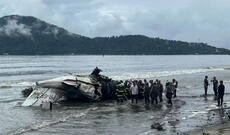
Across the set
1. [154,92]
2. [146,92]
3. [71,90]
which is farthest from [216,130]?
[71,90]

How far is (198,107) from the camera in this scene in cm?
2805

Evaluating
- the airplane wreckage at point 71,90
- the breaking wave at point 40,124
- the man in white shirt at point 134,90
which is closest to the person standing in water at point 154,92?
the man in white shirt at point 134,90

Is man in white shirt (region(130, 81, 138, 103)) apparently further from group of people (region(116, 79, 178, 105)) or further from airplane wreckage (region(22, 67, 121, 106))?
airplane wreckage (region(22, 67, 121, 106))

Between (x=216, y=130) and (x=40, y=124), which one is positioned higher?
(x=216, y=130)

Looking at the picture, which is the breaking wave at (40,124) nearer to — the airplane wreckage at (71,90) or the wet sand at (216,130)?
the airplane wreckage at (71,90)

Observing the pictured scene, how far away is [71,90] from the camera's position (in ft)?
107

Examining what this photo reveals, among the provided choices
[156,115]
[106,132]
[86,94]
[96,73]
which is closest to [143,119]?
[156,115]

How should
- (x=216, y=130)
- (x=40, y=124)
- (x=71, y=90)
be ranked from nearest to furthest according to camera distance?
(x=216, y=130) < (x=40, y=124) < (x=71, y=90)

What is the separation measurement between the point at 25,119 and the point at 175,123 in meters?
8.44

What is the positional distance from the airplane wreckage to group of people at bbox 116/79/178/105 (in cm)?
171

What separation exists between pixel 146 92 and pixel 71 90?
5.75 m

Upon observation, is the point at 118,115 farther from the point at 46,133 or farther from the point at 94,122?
the point at 46,133

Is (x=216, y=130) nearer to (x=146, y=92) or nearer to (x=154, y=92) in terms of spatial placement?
(x=154, y=92)

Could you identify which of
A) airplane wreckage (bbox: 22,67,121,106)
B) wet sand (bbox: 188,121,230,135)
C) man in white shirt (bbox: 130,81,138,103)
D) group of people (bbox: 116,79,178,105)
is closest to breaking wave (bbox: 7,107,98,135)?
man in white shirt (bbox: 130,81,138,103)
